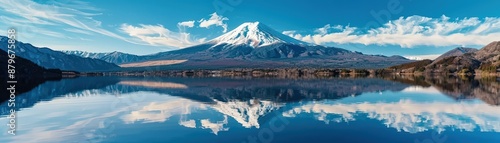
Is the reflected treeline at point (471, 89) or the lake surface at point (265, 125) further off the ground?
the reflected treeline at point (471, 89)

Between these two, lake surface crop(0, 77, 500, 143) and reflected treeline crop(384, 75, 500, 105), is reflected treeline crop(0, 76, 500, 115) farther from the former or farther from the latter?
lake surface crop(0, 77, 500, 143)

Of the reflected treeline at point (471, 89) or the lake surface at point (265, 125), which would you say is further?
the reflected treeline at point (471, 89)

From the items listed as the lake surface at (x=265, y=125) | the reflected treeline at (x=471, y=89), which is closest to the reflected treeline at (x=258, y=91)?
the reflected treeline at (x=471, y=89)

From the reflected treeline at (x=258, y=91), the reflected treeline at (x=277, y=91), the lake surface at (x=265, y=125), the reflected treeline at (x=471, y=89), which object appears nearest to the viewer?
the lake surface at (x=265, y=125)

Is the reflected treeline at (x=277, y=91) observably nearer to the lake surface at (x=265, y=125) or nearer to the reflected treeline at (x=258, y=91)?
the reflected treeline at (x=258, y=91)

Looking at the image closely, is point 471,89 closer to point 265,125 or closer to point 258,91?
point 258,91

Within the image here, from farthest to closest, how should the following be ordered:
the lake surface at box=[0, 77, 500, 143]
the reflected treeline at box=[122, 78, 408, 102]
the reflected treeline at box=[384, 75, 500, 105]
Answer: the reflected treeline at box=[122, 78, 408, 102]
the reflected treeline at box=[384, 75, 500, 105]
the lake surface at box=[0, 77, 500, 143]

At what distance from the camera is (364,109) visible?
3369 cm

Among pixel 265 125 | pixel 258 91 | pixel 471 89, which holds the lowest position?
pixel 265 125

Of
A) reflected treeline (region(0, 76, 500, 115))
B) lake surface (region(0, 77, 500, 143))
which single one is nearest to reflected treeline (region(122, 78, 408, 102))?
reflected treeline (region(0, 76, 500, 115))

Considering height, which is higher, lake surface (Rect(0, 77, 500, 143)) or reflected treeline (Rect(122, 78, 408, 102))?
reflected treeline (Rect(122, 78, 408, 102))

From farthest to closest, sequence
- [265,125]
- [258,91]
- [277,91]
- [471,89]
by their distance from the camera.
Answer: [471,89], [258,91], [277,91], [265,125]

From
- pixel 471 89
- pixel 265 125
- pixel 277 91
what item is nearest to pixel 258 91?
pixel 277 91

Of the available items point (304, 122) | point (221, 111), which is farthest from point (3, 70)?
point (304, 122)
